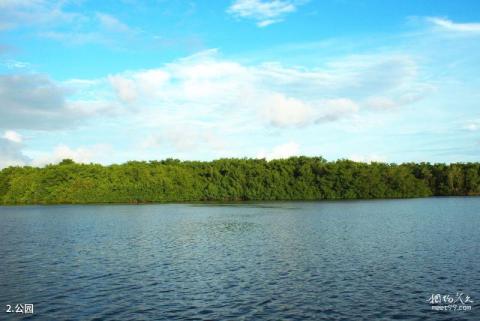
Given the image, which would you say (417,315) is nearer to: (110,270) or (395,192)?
(110,270)

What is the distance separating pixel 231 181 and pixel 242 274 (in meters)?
142

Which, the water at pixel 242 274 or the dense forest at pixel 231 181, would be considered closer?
the water at pixel 242 274

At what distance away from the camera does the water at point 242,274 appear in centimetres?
2480

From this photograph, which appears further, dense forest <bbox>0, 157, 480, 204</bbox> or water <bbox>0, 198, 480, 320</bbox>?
dense forest <bbox>0, 157, 480, 204</bbox>

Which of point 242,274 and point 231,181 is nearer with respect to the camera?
point 242,274

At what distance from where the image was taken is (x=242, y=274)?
33688 mm

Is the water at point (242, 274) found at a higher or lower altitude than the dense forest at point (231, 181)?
lower

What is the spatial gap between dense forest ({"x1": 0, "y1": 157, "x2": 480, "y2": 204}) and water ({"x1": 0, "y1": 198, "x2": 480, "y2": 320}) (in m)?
102

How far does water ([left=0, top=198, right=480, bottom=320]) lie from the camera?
976 inches

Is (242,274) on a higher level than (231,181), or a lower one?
lower

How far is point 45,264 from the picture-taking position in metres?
38.3

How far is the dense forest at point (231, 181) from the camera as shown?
16012 cm

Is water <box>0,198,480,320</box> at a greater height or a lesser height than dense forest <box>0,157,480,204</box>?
lesser

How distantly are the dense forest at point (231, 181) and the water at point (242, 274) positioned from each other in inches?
4035
